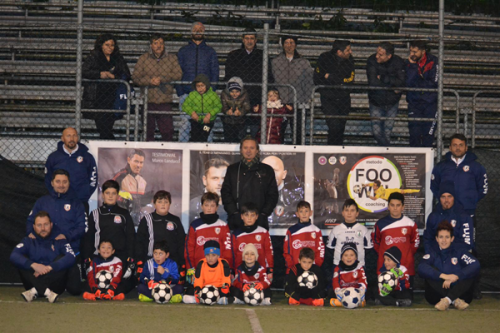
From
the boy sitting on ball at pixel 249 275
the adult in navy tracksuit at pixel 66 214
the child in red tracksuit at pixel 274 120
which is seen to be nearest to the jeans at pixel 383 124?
the child in red tracksuit at pixel 274 120

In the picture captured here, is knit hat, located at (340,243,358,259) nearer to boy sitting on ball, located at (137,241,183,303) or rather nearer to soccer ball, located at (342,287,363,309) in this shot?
soccer ball, located at (342,287,363,309)

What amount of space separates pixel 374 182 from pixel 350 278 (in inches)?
64.3

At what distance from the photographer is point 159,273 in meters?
8.69

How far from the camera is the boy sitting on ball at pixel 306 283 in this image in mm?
8625

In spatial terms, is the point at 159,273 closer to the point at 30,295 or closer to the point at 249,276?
the point at 249,276

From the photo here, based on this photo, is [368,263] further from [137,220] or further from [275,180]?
[137,220]

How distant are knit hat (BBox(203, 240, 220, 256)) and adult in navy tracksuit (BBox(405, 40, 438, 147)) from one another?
374 cm

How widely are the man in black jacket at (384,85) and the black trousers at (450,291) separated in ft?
8.56

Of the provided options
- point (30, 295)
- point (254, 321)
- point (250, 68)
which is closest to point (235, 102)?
point (250, 68)

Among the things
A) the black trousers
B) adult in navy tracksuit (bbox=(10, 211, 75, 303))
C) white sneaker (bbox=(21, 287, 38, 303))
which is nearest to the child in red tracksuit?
the black trousers

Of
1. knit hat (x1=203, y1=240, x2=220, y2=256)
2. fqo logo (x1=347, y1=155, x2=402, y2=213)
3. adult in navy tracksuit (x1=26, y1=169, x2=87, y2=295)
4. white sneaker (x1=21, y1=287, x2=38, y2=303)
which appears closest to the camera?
white sneaker (x1=21, y1=287, x2=38, y2=303)

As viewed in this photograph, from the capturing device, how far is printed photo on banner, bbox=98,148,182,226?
9570mm

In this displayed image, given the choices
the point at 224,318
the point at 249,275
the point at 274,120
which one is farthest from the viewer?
the point at 274,120

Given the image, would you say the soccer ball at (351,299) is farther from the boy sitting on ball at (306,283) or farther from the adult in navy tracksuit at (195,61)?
the adult in navy tracksuit at (195,61)
